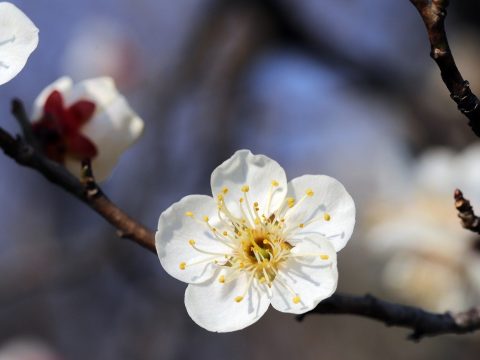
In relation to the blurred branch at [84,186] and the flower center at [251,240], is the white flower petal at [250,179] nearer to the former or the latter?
the flower center at [251,240]

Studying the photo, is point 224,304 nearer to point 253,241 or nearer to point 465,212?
point 253,241

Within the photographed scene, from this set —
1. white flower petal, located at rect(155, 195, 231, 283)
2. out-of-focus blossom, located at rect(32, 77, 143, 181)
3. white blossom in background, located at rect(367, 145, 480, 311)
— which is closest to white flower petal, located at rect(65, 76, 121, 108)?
out-of-focus blossom, located at rect(32, 77, 143, 181)

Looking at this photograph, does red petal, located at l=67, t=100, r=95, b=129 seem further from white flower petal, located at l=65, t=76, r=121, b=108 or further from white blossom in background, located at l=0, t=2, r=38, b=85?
white blossom in background, located at l=0, t=2, r=38, b=85

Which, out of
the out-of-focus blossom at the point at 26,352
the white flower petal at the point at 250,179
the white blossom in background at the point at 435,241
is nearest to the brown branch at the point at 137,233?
the white flower petal at the point at 250,179

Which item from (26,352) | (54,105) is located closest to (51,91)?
(54,105)

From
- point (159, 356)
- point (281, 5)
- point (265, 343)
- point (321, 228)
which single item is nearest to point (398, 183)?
point (281, 5)

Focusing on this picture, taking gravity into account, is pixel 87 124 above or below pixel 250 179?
below

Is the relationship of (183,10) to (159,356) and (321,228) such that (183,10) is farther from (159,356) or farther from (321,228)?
(321,228)
